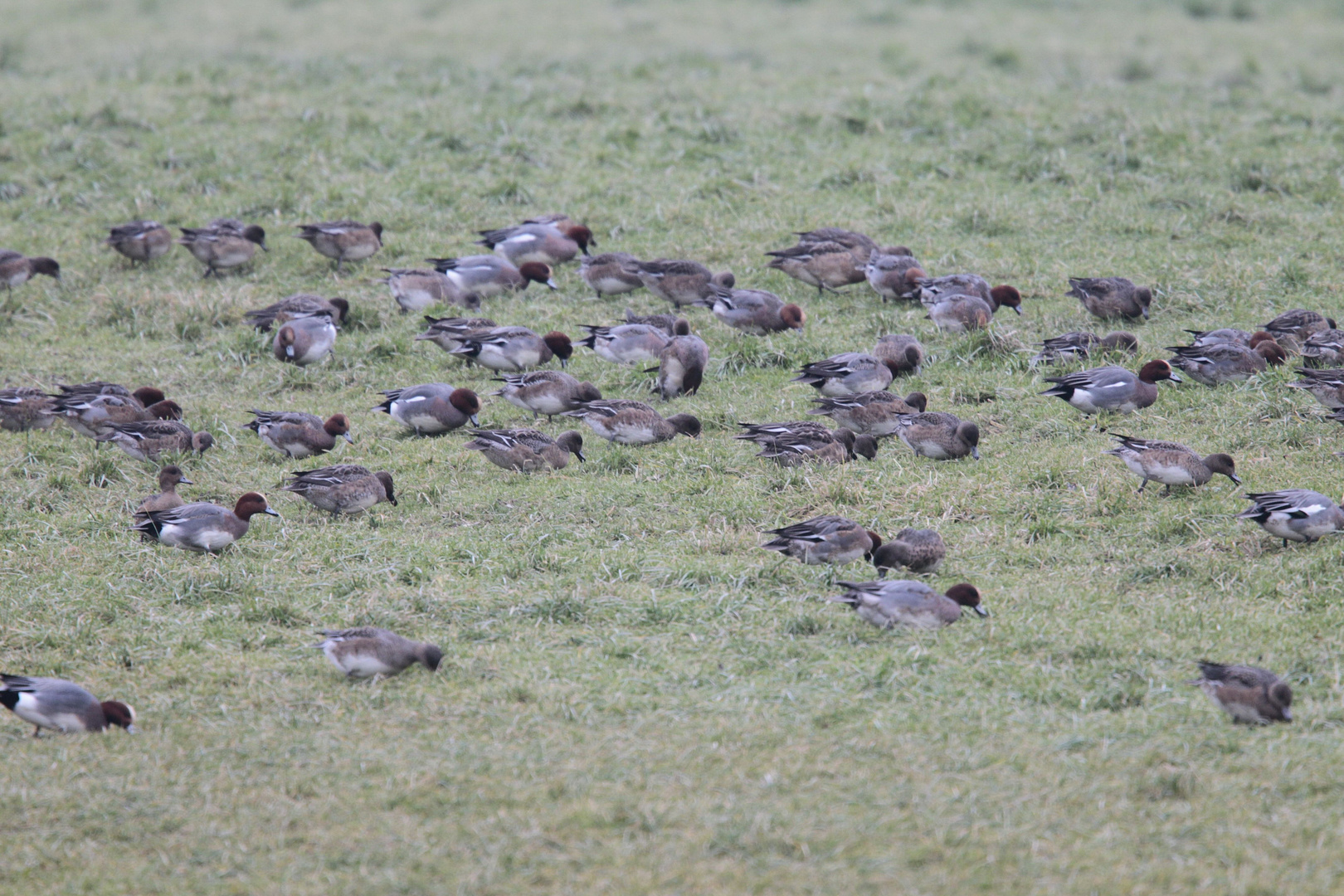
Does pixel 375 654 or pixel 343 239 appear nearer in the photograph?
pixel 375 654

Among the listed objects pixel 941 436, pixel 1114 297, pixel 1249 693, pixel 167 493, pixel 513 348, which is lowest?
pixel 167 493

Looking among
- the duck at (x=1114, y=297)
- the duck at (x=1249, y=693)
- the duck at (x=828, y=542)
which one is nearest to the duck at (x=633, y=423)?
the duck at (x=828, y=542)

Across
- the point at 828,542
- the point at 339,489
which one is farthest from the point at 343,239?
the point at 828,542

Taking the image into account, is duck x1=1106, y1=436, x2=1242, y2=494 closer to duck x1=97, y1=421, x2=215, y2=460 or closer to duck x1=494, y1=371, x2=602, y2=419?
duck x1=494, y1=371, x2=602, y2=419

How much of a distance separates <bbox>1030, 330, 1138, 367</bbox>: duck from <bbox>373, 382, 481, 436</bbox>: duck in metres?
4.48

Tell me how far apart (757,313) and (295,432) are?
4.13 m

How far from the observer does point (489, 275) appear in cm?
1250

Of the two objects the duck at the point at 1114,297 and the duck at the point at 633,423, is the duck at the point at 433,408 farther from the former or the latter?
the duck at the point at 1114,297

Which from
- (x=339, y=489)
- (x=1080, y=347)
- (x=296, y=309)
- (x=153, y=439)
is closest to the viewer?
(x=339, y=489)

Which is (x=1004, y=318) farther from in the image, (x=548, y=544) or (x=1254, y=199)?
(x=548, y=544)

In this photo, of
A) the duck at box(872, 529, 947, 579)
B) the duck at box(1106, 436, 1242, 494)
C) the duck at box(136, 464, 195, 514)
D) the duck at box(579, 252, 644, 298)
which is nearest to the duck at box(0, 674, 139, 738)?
the duck at box(136, 464, 195, 514)

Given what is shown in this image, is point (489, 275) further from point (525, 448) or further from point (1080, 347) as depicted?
point (1080, 347)

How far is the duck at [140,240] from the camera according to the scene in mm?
13117

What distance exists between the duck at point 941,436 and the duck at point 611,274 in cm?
407
